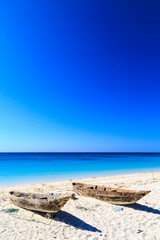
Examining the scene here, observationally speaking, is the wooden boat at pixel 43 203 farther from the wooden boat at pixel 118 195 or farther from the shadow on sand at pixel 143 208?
the shadow on sand at pixel 143 208

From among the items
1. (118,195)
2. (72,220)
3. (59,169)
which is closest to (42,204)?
(72,220)

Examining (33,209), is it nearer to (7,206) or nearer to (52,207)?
(52,207)

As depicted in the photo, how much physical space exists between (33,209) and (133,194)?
4.79 meters

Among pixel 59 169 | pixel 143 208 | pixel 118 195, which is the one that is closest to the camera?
pixel 143 208

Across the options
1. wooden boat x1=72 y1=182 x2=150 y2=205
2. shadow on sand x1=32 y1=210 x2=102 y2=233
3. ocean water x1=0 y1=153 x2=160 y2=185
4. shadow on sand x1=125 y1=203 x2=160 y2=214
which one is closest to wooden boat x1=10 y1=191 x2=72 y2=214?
shadow on sand x1=32 y1=210 x2=102 y2=233

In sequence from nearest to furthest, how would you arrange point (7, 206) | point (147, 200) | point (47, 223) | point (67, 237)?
1. point (67, 237)
2. point (47, 223)
3. point (7, 206)
4. point (147, 200)

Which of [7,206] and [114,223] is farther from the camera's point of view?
[7,206]

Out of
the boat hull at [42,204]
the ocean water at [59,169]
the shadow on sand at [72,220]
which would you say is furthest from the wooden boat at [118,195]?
the ocean water at [59,169]

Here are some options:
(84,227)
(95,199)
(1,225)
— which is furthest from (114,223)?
(1,225)

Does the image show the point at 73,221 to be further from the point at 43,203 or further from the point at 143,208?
the point at 143,208

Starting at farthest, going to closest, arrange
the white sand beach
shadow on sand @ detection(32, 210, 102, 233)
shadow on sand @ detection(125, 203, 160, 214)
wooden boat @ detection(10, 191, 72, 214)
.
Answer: shadow on sand @ detection(125, 203, 160, 214), wooden boat @ detection(10, 191, 72, 214), shadow on sand @ detection(32, 210, 102, 233), the white sand beach

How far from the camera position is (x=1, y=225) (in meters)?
6.00

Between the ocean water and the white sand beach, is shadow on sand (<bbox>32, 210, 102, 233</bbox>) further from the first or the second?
the ocean water

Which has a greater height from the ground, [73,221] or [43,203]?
[43,203]
